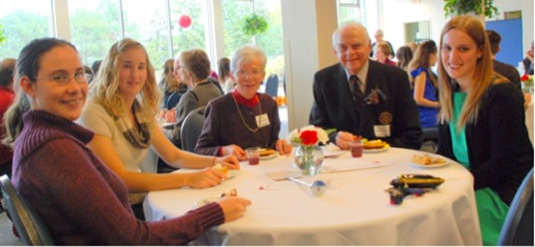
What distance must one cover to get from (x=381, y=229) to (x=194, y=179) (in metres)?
0.81

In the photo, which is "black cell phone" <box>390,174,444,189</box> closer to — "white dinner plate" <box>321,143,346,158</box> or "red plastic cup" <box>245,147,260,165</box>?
"white dinner plate" <box>321,143,346,158</box>

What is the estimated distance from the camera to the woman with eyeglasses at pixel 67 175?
131 cm

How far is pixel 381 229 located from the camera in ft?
4.67

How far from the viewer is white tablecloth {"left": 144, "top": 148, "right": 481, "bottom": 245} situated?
141 centimetres

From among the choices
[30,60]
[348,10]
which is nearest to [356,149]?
[30,60]

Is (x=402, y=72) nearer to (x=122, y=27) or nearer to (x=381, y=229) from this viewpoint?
(x=381, y=229)

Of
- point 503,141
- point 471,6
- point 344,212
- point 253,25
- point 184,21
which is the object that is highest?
point 184,21

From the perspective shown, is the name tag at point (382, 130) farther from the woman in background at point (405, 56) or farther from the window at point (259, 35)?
the window at point (259, 35)

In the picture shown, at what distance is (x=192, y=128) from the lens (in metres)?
3.25

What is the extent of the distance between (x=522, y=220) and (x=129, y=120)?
1681mm

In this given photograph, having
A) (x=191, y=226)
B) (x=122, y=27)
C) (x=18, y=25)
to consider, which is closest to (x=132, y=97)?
(x=191, y=226)

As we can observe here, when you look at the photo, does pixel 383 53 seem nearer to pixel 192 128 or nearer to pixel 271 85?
pixel 271 85

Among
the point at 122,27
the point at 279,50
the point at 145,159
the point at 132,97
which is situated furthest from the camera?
the point at 279,50

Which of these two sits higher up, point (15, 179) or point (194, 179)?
point (15, 179)
